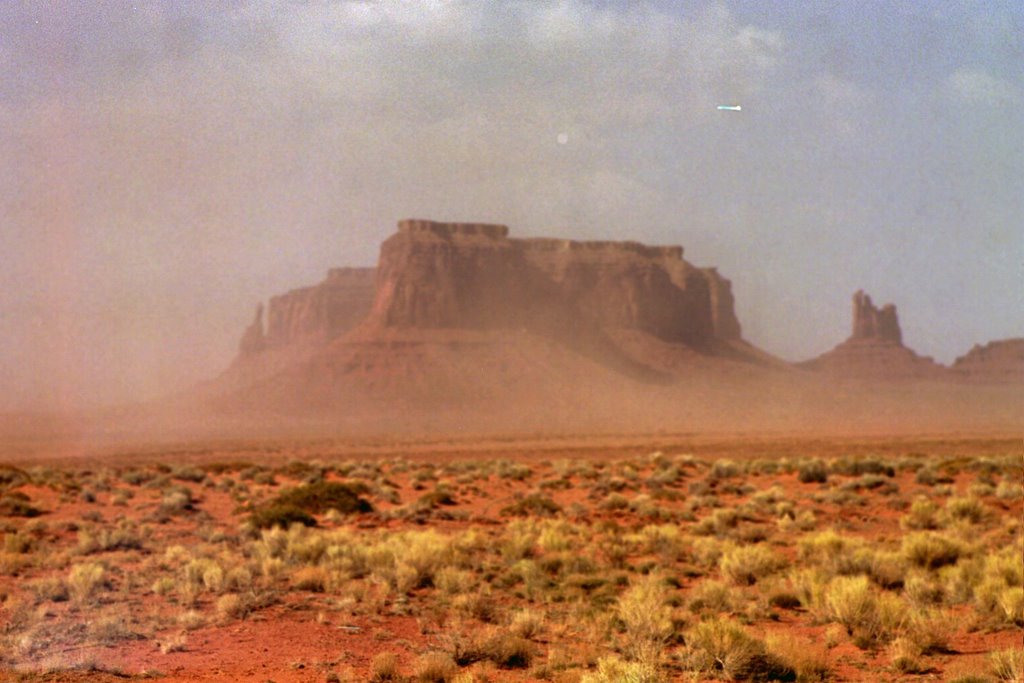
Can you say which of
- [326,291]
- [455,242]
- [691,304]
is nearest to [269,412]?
[455,242]

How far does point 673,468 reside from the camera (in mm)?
32438

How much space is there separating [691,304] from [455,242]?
4064 cm

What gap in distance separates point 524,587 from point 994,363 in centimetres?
14429

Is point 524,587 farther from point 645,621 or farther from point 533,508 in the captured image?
point 533,508

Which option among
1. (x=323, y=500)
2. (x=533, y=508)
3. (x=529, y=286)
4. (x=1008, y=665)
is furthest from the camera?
(x=529, y=286)

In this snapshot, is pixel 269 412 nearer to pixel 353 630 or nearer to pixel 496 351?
pixel 496 351

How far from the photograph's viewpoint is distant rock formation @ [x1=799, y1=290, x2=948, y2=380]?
444 feet

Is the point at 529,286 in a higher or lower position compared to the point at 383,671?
higher

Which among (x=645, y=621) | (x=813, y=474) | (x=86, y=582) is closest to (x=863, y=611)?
(x=645, y=621)

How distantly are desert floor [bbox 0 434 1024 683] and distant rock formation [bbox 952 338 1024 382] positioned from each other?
122 m

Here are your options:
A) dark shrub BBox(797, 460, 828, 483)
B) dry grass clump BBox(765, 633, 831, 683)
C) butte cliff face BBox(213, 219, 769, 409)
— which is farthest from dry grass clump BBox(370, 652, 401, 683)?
butte cliff face BBox(213, 219, 769, 409)

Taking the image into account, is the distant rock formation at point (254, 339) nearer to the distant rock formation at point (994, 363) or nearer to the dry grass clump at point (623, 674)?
the distant rock formation at point (994, 363)

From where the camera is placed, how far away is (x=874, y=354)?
459ft

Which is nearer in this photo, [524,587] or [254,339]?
[524,587]
